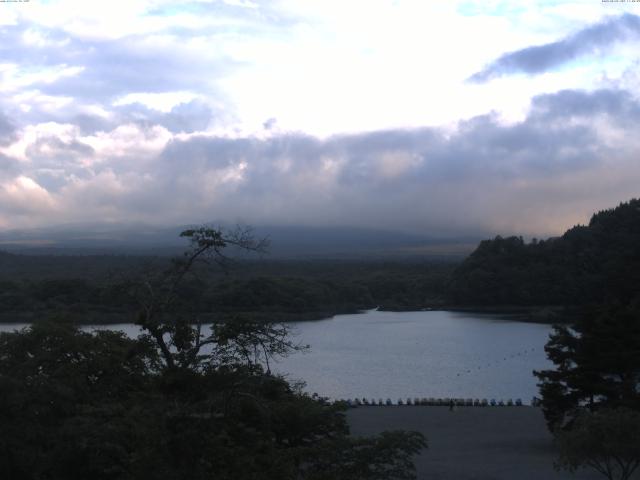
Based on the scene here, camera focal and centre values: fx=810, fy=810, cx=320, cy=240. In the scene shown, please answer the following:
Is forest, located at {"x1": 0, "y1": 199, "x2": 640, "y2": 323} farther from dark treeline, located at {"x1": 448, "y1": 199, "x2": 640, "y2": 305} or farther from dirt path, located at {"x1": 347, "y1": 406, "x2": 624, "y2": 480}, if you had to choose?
dirt path, located at {"x1": 347, "y1": 406, "x2": 624, "y2": 480}

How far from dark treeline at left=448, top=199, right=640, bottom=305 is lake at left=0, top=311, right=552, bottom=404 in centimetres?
1091

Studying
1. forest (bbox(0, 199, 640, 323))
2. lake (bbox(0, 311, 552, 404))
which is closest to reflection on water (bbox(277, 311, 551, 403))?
lake (bbox(0, 311, 552, 404))

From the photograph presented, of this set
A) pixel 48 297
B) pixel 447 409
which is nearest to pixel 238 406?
pixel 447 409

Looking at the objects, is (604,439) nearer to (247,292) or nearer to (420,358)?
(420,358)

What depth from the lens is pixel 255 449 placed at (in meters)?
8.37

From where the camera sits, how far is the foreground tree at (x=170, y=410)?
7637 millimetres

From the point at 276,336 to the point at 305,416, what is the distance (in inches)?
141

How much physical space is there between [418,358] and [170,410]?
4042cm

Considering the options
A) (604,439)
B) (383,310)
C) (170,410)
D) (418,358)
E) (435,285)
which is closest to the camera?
(170,410)

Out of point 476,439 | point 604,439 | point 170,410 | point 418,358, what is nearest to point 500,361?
point 418,358

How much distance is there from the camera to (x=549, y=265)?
84.4m

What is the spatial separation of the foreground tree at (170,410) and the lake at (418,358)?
11.1 meters

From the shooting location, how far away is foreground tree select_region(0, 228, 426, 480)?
7637 millimetres

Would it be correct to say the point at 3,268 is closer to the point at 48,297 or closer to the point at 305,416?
the point at 48,297
